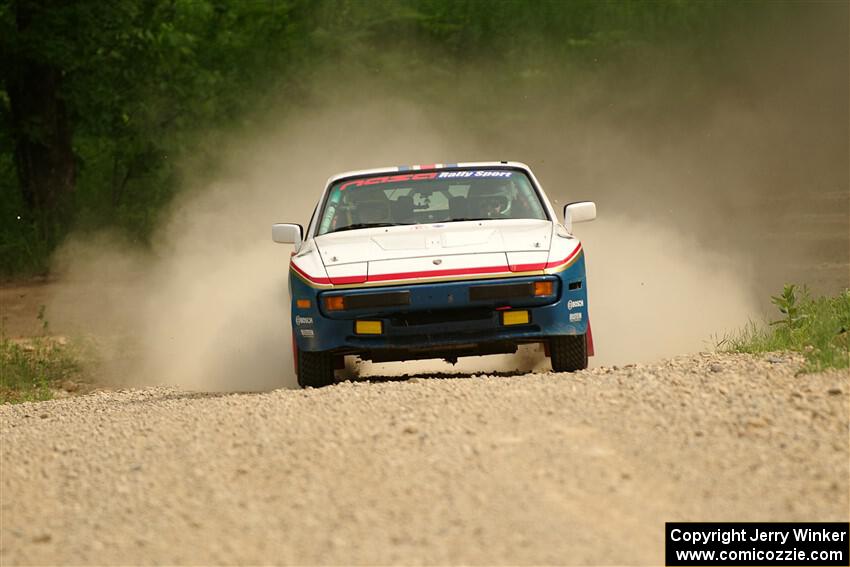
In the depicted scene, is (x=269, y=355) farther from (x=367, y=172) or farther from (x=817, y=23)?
(x=817, y=23)

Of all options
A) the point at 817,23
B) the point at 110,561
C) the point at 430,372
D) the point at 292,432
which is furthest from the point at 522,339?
the point at 817,23

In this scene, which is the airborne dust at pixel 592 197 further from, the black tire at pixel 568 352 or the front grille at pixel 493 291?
the front grille at pixel 493 291

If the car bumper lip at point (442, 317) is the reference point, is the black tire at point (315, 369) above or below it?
below

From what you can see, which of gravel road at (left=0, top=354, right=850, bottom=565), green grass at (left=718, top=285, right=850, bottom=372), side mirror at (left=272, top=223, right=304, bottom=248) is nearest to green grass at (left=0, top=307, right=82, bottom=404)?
side mirror at (left=272, top=223, right=304, bottom=248)

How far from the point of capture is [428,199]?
34.4 feet

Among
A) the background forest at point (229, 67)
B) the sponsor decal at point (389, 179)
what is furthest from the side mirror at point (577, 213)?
the background forest at point (229, 67)

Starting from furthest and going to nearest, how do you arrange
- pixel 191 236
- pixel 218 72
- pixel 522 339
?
pixel 218 72 → pixel 191 236 → pixel 522 339

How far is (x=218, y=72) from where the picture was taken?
25969 millimetres

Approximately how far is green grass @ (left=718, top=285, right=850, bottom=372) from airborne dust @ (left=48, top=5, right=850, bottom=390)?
115 cm

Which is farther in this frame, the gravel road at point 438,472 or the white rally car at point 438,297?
the white rally car at point 438,297

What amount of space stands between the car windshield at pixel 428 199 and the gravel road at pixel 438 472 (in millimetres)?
2486

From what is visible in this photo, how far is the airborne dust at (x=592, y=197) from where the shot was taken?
12.8m

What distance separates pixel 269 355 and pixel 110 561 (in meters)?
5.96

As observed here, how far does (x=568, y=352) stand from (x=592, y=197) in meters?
17.2
